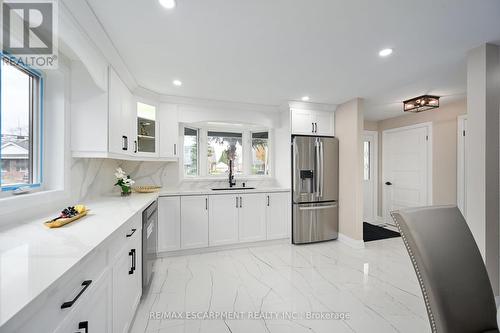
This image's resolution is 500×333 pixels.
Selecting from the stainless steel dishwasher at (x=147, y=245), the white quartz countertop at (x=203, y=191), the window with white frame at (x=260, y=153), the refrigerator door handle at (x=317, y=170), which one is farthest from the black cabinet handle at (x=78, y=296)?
the window with white frame at (x=260, y=153)

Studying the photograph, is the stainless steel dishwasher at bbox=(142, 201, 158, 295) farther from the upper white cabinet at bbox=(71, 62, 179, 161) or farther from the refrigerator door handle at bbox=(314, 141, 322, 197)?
the refrigerator door handle at bbox=(314, 141, 322, 197)

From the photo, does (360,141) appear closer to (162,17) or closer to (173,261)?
(162,17)

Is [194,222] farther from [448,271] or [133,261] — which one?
[448,271]

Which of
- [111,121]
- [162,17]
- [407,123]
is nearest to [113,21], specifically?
[162,17]

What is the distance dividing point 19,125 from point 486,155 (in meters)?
3.59

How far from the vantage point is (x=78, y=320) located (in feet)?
2.85

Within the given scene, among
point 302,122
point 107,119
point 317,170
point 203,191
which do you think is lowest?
point 203,191

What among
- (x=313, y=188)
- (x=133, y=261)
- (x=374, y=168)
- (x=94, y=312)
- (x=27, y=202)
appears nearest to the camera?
(x=94, y=312)

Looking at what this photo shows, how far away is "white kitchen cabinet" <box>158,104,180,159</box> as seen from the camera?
3.17 m

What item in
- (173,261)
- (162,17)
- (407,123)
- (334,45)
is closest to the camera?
(162,17)

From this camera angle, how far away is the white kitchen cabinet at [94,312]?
0.82 meters

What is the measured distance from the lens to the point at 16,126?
1.40m

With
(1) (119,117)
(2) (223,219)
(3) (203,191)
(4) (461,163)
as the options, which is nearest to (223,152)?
(3) (203,191)

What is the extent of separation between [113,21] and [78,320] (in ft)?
5.99
